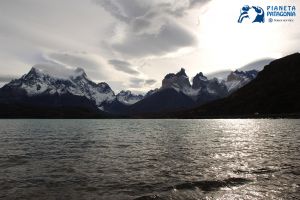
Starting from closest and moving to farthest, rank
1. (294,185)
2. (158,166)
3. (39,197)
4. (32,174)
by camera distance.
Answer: (39,197) → (294,185) → (32,174) → (158,166)

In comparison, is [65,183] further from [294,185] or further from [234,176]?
[294,185]

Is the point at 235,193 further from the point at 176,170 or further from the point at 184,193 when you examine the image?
the point at 176,170

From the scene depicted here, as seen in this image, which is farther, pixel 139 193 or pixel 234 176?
pixel 234 176

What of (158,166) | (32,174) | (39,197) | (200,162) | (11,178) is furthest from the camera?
(200,162)

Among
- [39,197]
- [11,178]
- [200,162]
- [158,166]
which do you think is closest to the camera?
Answer: [39,197]

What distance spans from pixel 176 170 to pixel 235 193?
37.9 ft

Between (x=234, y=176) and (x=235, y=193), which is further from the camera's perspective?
(x=234, y=176)

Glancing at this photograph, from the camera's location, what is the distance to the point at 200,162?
4234 centimetres

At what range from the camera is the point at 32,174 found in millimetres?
34719

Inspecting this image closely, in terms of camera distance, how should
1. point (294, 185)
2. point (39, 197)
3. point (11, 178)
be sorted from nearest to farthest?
point (39, 197) < point (294, 185) < point (11, 178)

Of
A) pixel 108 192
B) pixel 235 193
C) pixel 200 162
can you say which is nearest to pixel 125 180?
pixel 108 192

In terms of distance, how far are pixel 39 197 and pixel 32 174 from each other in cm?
1009

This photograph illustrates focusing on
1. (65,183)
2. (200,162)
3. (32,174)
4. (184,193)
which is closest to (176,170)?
(200,162)

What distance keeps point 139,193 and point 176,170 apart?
11158mm
